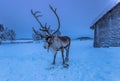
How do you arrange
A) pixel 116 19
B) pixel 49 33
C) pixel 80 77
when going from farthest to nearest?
pixel 116 19
pixel 49 33
pixel 80 77

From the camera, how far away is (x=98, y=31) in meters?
20.2

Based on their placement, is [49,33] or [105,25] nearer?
[49,33]

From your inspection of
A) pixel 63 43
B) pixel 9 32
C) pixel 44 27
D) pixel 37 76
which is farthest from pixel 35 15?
pixel 9 32

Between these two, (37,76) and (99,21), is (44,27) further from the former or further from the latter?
(99,21)

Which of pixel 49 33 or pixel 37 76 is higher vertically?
pixel 49 33

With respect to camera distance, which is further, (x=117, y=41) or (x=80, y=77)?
(x=117, y=41)

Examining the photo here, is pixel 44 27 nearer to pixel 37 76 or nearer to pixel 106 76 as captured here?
pixel 37 76

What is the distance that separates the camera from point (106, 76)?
6.47 meters

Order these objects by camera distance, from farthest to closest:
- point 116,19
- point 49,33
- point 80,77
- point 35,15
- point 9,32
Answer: point 9,32 → point 116,19 → point 35,15 → point 49,33 → point 80,77

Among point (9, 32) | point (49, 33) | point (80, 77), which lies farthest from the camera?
point (9, 32)

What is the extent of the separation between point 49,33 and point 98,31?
41.4 feet

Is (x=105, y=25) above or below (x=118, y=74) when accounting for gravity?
above

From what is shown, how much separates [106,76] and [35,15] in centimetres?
505

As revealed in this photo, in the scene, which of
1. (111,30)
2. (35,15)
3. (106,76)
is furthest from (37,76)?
(111,30)
